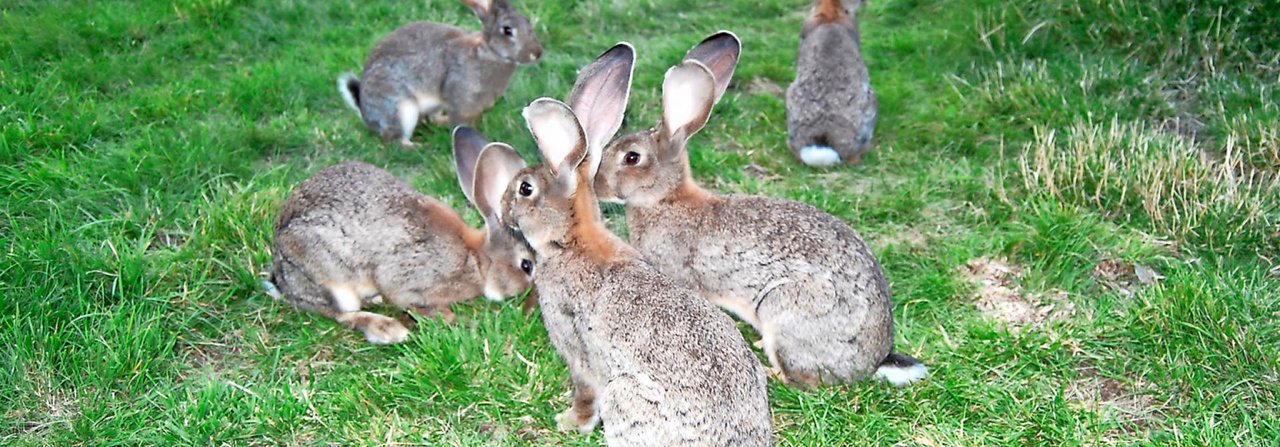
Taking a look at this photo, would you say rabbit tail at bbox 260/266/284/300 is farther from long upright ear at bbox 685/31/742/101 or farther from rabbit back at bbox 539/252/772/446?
long upright ear at bbox 685/31/742/101

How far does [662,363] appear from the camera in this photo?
3.28 meters

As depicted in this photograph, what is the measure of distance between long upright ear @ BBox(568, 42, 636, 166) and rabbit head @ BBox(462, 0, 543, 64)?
2.36 metres

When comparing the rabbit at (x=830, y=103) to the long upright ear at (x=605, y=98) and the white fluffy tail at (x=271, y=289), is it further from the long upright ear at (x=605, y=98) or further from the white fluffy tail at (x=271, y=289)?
the white fluffy tail at (x=271, y=289)

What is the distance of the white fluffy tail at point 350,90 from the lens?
5945 millimetres

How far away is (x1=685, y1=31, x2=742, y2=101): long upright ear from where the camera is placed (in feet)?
15.2

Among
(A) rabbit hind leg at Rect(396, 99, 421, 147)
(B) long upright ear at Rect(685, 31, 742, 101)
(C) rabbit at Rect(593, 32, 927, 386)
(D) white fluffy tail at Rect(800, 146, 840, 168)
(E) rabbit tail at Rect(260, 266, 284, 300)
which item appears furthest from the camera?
(A) rabbit hind leg at Rect(396, 99, 421, 147)

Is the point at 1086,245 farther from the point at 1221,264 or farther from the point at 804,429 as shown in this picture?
the point at 804,429

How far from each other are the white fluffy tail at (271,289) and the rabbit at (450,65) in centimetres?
164

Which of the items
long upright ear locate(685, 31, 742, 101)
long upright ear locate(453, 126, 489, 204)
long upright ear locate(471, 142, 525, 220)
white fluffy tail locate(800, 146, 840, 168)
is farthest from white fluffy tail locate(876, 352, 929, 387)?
white fluffy tail locate(800, 146, 840, 168)

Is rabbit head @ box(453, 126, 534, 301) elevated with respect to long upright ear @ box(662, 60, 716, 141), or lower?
lower

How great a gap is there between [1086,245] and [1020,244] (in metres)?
0.27

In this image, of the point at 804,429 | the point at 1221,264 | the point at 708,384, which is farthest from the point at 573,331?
the point at 1221,264

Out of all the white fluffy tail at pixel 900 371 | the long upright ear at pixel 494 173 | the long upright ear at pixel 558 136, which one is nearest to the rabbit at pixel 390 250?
the long upright ear at pixel 494 173

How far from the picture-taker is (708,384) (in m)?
3.23
